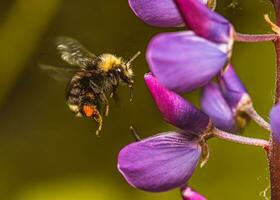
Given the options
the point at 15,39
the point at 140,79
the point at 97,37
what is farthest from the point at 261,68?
the point at 15,39

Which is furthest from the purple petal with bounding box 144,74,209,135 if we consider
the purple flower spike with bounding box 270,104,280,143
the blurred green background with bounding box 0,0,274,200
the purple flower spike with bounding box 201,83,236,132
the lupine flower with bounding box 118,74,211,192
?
the blurred green background with bounding box 0,0,274,200

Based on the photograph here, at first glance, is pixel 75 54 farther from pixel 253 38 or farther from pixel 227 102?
pixel 253 38

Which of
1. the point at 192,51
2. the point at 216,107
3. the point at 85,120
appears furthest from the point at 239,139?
the point at 85,120

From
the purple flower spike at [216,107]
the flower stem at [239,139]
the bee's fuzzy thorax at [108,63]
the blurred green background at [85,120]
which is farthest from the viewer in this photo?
the blurred green background at [85,120]

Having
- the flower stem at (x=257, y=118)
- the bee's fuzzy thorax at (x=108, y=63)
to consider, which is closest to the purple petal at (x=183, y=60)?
the flower stem at (x=257, y=118)

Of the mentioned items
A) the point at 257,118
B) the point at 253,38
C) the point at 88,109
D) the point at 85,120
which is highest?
the point at 253,38

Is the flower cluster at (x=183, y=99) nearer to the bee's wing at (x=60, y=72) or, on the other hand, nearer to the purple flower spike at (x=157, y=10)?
the purple flower spike at (x=157, y=10)

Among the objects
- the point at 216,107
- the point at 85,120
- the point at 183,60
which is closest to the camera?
the point at 183,60
